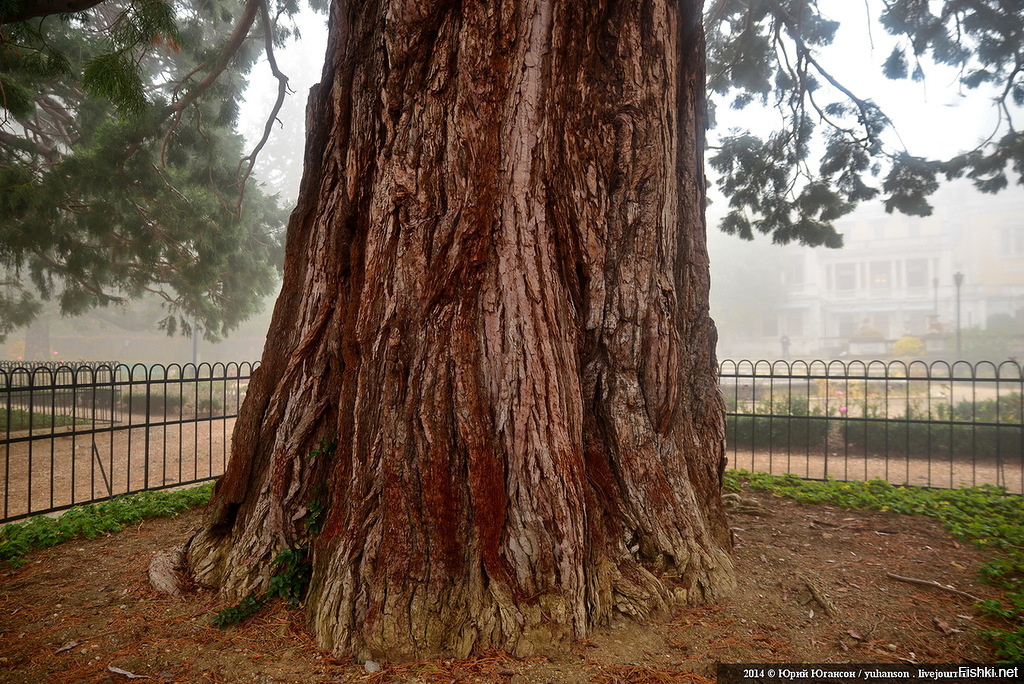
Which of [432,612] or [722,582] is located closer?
[432,612]

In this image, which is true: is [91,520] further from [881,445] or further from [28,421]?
[881,445]

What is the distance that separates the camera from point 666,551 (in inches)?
124

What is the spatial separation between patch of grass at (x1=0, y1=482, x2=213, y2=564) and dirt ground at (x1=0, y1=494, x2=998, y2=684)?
0.31 m

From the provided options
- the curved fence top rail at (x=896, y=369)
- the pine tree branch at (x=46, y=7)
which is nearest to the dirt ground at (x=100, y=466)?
the pine tree branch at (x=46, y=7)

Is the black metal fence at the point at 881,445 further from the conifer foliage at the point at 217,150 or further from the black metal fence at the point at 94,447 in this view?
the black metal fence at the point at 94,447

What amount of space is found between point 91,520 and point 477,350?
168 inches

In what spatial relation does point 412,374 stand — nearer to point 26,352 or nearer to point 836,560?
point 836,560

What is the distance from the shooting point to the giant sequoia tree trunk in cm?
269

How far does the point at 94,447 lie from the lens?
19.3ft

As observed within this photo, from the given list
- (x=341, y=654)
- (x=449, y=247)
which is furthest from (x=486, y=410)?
(x=341, y=654)

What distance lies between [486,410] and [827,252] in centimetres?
4393

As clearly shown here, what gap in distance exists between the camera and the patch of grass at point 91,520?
4.11 meters

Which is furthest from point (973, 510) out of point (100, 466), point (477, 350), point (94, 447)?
point (100, 466)

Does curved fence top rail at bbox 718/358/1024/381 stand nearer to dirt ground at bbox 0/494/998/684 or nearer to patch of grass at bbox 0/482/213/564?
dirt ground at bbox 0/494/998/684
